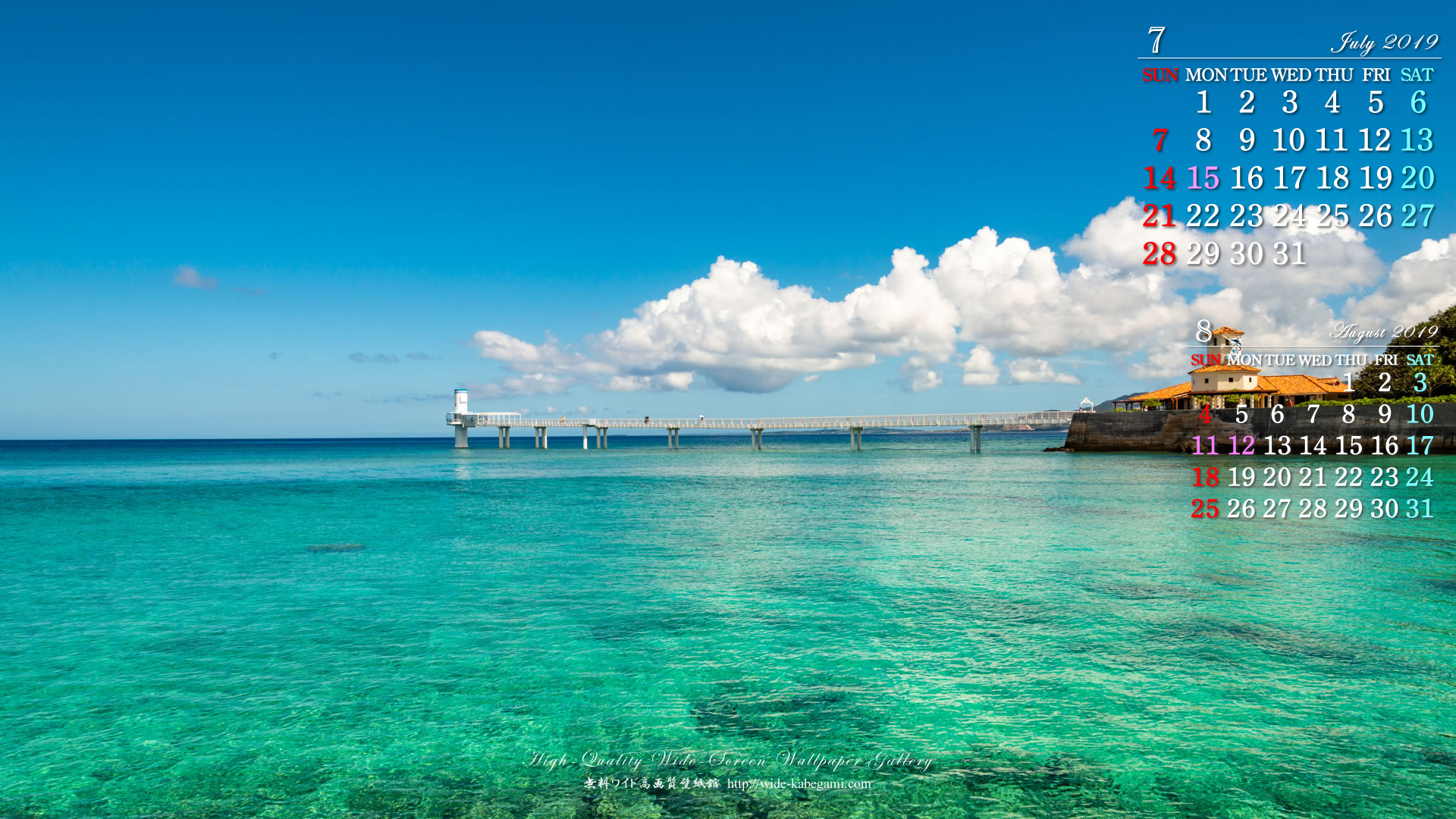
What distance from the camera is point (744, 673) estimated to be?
8.22 metres

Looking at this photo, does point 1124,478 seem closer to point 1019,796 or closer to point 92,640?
point 1019,796

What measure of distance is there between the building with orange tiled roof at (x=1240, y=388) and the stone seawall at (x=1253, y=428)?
1881 mm

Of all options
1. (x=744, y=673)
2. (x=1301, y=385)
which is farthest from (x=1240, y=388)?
(x=744, y=673)

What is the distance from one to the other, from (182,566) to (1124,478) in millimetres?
37806

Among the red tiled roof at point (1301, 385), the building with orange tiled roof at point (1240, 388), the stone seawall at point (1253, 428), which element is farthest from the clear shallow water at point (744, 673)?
the red tiled roof at point (1301, 385)

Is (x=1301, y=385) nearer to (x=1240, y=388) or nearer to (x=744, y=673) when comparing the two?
(x=1240, y=388)

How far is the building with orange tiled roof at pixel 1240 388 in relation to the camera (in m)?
59.0

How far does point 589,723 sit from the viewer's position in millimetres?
6848

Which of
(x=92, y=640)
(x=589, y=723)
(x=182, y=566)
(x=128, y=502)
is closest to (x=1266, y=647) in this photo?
(x=589, y=723)

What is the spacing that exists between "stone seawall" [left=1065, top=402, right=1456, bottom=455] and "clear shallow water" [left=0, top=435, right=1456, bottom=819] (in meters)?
40.1

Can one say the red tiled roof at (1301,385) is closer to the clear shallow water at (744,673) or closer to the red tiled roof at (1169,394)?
the red tiled roof at (1169,394)

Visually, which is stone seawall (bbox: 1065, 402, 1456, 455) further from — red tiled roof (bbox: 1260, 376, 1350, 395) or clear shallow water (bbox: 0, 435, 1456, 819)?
clear shallow water (bbox: 0, 435, 1456, 819)

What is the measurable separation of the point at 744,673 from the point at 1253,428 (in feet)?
208

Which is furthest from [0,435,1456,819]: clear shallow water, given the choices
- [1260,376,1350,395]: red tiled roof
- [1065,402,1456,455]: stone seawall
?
[1260,376,1350,395]: red tiled roof
